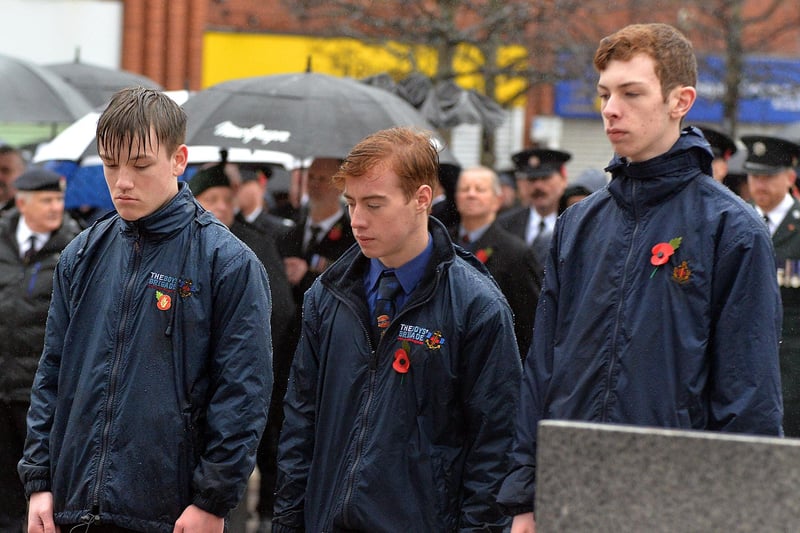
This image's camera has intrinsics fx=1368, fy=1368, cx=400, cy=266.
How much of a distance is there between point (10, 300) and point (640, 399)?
16.1ft

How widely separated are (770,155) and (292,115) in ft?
9.29

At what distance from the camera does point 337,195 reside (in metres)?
8.59

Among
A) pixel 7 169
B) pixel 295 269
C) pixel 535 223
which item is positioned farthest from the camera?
pixel 7 169

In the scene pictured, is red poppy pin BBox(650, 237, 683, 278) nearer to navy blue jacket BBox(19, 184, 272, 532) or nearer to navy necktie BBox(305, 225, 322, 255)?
navy blue jacket BBox(19, 184, 272, 532)

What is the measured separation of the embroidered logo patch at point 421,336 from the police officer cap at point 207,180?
3.84 meters

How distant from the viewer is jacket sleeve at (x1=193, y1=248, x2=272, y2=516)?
13.6ft

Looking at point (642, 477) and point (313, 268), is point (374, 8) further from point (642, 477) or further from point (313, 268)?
point (642, 477)

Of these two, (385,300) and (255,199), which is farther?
(255,199)

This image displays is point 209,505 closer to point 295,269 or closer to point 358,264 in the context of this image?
point 358,264

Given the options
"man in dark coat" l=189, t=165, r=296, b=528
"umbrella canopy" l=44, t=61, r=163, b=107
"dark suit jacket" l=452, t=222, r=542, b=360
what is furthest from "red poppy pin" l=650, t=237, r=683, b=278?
"umbrella canopy" l=44, t=61, r=163, b=107

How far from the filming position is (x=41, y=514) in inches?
167

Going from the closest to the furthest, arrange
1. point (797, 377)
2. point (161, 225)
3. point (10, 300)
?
1. point (161, 225)
2. point (797, 377)
3. point (10, 300)

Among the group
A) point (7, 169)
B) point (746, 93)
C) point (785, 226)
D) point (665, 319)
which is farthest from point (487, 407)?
point (746, 93)

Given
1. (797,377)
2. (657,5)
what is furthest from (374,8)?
(797,377)
